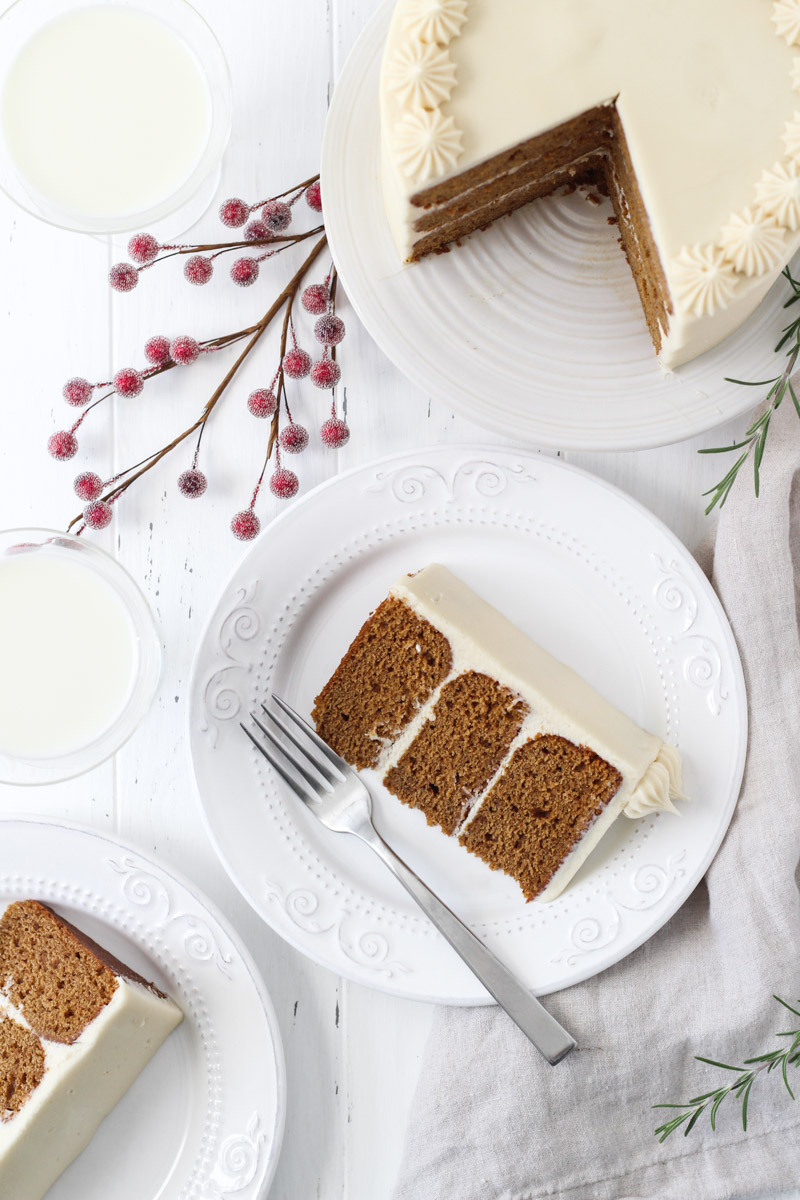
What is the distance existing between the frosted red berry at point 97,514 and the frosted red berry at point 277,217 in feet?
2.35

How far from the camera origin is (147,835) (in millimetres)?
2221

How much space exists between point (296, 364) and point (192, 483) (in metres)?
0.35

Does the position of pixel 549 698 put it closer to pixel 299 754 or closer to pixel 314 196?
pixel 299 754

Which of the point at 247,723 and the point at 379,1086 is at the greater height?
the point at 247,723

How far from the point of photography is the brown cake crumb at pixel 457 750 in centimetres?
211

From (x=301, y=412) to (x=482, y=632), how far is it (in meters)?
0.66

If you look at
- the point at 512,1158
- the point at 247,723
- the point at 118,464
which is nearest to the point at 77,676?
the point at 247,723

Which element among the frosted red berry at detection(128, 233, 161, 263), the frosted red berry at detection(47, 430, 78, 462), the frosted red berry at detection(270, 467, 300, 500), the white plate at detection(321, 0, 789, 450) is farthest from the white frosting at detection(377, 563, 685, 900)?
the frosted red berry at detection(128, 233, 161, 263)

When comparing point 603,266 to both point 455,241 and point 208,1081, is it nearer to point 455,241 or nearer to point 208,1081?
point 455,241

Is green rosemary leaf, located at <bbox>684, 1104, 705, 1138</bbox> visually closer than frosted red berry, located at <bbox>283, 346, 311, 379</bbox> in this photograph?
Yes

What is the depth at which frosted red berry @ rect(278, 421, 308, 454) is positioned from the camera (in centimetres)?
207

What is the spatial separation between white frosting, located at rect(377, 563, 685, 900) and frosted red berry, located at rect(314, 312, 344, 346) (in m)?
0.54

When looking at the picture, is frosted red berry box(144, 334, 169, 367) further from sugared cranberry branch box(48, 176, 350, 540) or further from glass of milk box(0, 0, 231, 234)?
glass of milk box(0, 0, 231, 234)

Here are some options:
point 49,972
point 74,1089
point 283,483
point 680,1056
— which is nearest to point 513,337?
point 283,483
